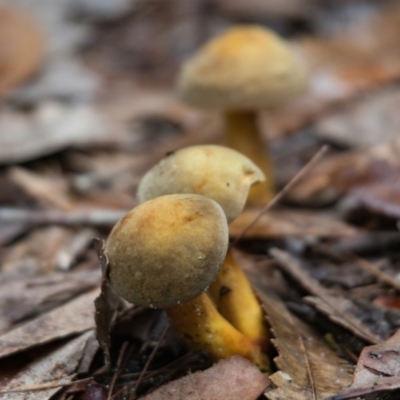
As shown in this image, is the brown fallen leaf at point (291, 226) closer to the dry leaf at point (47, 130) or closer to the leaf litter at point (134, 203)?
the leaf litter at point (134, 203)

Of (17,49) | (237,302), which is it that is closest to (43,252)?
(237,302)

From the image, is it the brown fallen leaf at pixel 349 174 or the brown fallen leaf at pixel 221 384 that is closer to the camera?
the brown fallen leaf at pixel 221 384

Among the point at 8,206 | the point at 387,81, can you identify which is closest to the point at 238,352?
the point at 8,206

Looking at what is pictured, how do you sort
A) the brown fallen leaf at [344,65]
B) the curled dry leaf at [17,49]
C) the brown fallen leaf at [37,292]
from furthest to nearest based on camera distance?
the curled dry leaf at [17,49] < the brown fallen leaf at [344,65] < the brown fallen leaf at [37,292]

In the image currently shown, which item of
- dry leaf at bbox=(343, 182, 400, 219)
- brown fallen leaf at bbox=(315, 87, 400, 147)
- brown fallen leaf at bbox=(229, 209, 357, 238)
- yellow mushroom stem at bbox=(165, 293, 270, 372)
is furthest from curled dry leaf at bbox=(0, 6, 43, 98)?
yellow mushroom stem at bbox=(165, 293, 270, 372)

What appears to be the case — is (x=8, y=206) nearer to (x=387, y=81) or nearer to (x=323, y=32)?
(x=387, y=81)

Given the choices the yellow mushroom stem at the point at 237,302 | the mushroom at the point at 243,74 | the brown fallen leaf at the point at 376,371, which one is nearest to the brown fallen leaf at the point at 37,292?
the yellow mushroom stem at the point at 237,302

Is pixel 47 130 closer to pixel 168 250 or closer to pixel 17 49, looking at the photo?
pixel 17 49
